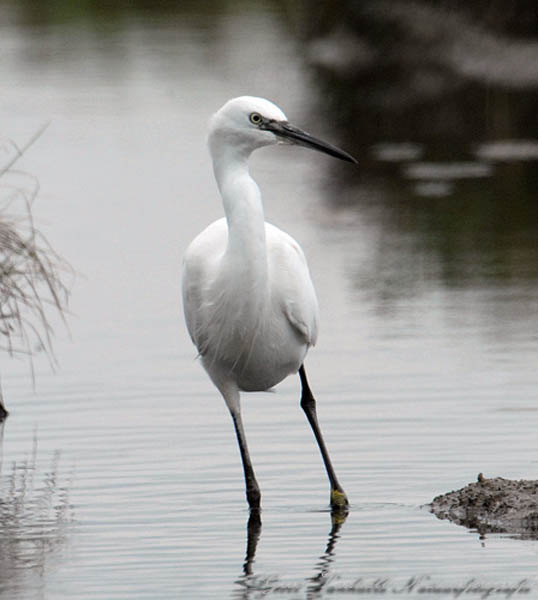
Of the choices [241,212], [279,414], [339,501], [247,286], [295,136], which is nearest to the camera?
[241,212]

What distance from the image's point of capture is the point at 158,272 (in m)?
14.9

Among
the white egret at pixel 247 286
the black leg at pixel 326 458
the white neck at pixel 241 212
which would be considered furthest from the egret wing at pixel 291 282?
the black leg at pixel 326 458

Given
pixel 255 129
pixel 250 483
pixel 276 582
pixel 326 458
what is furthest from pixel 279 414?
pixel 276 582

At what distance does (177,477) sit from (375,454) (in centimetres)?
103

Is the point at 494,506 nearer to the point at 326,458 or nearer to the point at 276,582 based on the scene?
the point at 326,458

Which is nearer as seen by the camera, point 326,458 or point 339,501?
point 339,501

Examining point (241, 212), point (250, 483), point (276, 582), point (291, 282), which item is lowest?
point (276, 582)

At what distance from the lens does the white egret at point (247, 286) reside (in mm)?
7680

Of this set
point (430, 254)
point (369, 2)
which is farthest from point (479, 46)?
point (430, 254)

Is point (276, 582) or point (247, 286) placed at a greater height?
point (247, 286)

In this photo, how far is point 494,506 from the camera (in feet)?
25.0

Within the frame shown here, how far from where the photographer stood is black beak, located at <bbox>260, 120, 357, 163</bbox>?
768cm

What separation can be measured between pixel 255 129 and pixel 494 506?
1.94 m

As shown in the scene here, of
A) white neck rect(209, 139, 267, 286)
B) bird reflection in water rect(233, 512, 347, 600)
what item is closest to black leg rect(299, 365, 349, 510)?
bird reflection in water rect(233, 512, 347, 600)
